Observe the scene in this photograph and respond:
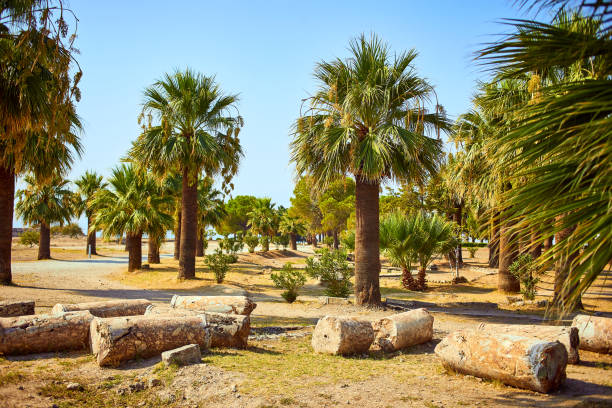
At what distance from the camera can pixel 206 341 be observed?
292 inches

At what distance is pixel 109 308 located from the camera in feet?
28.6

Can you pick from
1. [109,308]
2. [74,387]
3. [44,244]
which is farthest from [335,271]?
[44,244]

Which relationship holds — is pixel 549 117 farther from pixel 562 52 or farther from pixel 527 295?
pixel 527 295

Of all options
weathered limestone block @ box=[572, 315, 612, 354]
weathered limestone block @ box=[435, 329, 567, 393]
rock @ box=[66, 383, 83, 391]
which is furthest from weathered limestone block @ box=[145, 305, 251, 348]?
weathered limestone block @ box=[572, 315, 612, 354]

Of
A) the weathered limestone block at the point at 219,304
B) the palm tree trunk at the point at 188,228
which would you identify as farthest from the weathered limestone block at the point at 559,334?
the palm tree trunk at the point at 188,228

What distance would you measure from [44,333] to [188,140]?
1332 centimetres

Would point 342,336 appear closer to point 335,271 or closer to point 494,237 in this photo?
point 494,237

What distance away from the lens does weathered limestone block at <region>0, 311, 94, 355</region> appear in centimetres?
676

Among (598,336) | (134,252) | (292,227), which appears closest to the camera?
(598,336)

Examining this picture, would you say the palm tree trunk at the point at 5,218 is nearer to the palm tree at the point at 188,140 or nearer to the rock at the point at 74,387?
the palm tree at the point at 188,140

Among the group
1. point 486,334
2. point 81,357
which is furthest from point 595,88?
point 81,357

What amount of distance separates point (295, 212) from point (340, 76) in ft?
163

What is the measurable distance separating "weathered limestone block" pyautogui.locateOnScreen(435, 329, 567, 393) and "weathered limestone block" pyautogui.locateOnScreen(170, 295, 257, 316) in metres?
4.66

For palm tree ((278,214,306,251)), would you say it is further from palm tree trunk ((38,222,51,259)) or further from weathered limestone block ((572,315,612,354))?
weathered limestone block ((572,315,612,354))
